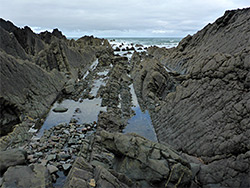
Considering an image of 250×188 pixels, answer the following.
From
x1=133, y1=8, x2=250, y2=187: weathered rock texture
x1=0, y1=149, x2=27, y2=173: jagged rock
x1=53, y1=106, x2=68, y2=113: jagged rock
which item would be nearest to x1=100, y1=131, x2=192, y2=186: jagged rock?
x1=133, y1=8, x2=250, y2=187: weathered rock texture

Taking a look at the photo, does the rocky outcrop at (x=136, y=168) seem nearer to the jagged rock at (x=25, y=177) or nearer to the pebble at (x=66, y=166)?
the jagged rock at (x=25, y=177)

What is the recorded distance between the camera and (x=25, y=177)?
8305 millimetres

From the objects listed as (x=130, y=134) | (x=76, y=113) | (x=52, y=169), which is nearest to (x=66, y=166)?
(x=52, y=169)

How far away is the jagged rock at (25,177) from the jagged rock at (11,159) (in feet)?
2.17

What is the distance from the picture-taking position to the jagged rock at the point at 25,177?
783cm

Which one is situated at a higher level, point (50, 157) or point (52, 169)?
point (52, 169)

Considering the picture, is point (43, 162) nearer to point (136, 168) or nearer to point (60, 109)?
point (136, 168)

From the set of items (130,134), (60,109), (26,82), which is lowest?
(60,109)

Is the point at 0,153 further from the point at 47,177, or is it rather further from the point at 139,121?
the point at 139,121

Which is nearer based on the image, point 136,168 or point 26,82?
point 136,168

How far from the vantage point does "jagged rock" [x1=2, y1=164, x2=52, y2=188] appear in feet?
25.7

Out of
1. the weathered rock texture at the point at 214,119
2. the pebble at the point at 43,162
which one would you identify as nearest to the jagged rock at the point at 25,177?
the pebble at the point at 43,162

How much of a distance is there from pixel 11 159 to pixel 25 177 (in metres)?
1.98

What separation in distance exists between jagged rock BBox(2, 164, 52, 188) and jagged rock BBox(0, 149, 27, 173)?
2.17ft
